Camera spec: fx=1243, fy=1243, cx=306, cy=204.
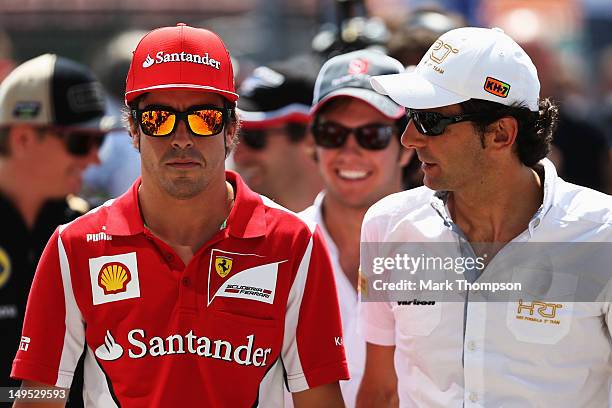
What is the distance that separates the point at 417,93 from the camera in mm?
4547

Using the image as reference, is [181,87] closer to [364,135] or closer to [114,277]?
[114,277]

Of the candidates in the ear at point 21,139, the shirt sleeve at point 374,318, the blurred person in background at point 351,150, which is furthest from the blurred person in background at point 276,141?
the shirt sleeve at point 374,318

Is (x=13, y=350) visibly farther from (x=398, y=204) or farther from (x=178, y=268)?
(x=398, y=204)

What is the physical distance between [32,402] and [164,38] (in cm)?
137

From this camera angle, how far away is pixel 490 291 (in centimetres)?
451

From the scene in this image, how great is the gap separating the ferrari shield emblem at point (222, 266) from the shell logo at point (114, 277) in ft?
1.02

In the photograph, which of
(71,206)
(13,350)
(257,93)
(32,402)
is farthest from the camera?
(257,93)

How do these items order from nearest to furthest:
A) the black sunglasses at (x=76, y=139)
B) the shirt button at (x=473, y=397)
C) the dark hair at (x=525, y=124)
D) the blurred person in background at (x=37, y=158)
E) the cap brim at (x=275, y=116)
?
the shirt button at (x=473, y=397) → the dark hair at (x=525, y=124) → the blurred person in background at (x=37, y=158) → the black sunglasses at (x=76, y=139) → the cap brim at (x=275, y=116)

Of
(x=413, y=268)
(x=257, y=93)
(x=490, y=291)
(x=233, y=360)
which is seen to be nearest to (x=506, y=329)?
(x=490, y=291)

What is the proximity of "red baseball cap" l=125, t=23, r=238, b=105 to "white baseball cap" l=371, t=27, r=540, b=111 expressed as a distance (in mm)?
649

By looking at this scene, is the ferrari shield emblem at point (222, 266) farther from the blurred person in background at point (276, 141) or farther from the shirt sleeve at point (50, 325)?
the blurred person in background at point (276, 141)

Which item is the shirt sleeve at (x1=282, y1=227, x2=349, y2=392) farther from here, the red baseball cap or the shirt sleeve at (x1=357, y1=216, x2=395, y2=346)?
the red baseball cap

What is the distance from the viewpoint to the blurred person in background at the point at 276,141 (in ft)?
23.4

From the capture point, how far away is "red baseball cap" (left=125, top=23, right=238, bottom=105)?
4363 mm
